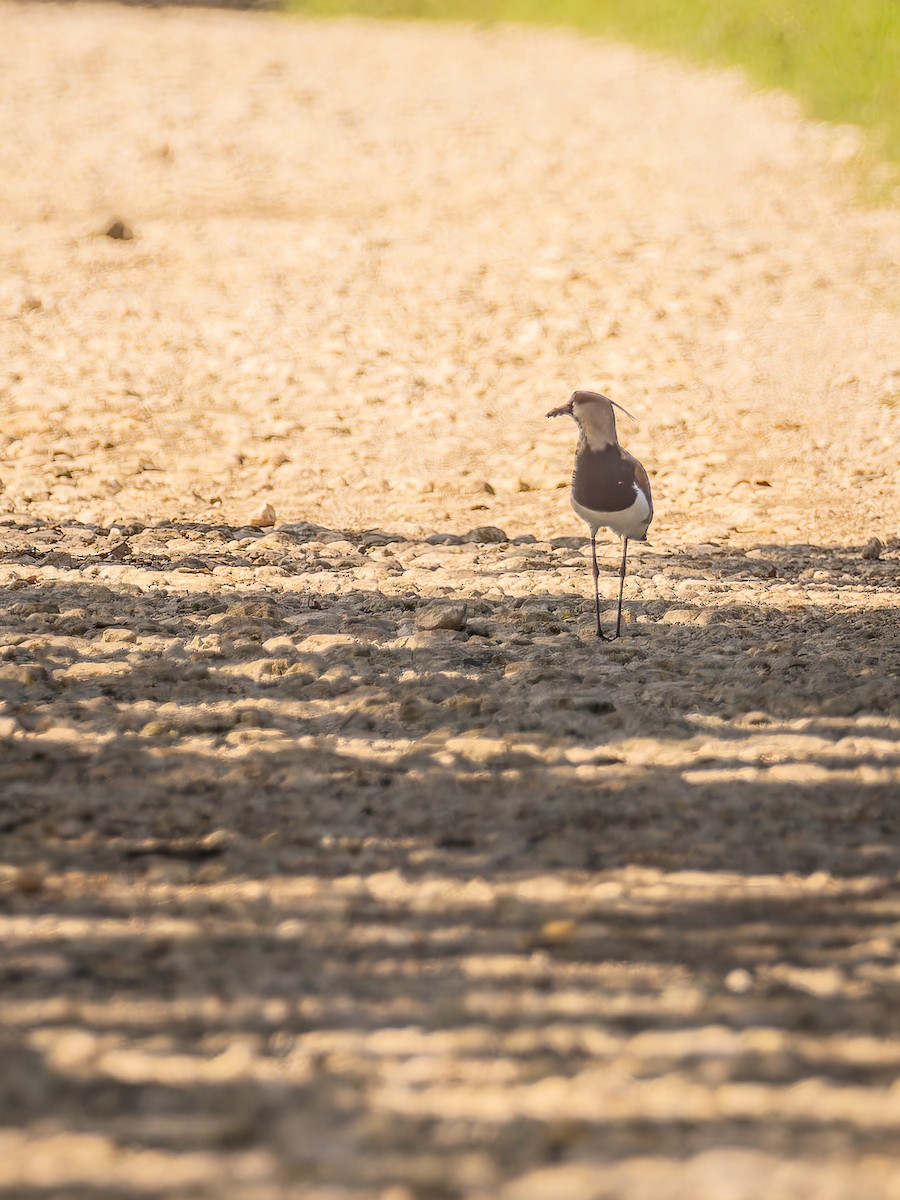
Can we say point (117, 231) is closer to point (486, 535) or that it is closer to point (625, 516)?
point (486, 535)

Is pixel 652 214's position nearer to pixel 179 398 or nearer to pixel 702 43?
pixel 179 398

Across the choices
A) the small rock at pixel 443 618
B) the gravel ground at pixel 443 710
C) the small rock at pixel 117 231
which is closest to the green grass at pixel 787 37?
the gravel ground at pixel 443 710

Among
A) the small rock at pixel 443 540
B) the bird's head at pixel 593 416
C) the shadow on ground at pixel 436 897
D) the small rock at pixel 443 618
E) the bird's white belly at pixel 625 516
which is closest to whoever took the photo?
the shadow on ground at pixel 436 897

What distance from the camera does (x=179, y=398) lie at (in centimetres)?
710

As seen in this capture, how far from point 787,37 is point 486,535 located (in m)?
8.87

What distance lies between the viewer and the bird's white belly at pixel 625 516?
3.93 meters

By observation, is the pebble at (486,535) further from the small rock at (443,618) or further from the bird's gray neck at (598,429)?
the bird's gray neck at (598,429)

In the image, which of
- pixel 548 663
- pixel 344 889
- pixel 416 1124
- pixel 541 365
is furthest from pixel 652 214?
pixel 416 1124

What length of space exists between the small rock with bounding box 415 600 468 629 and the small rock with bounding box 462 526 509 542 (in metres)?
1.24

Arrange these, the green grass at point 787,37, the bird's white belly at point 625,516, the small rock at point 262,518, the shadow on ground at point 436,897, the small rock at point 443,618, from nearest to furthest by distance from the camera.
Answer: the shadow on ground at point 436,897, the bird's white belly at point 625,516, the small rock at point 443,618, the small rock at point 262,518, the green grass at point 787,37

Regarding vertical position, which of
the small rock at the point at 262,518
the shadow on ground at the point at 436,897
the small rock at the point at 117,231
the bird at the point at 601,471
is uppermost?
the small rock at the point at 117,231

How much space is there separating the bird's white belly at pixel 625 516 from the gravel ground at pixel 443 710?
37 cm

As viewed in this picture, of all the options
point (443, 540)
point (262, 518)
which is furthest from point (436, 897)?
point (262, 518)

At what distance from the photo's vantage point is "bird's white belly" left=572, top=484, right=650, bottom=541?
12.9ft
